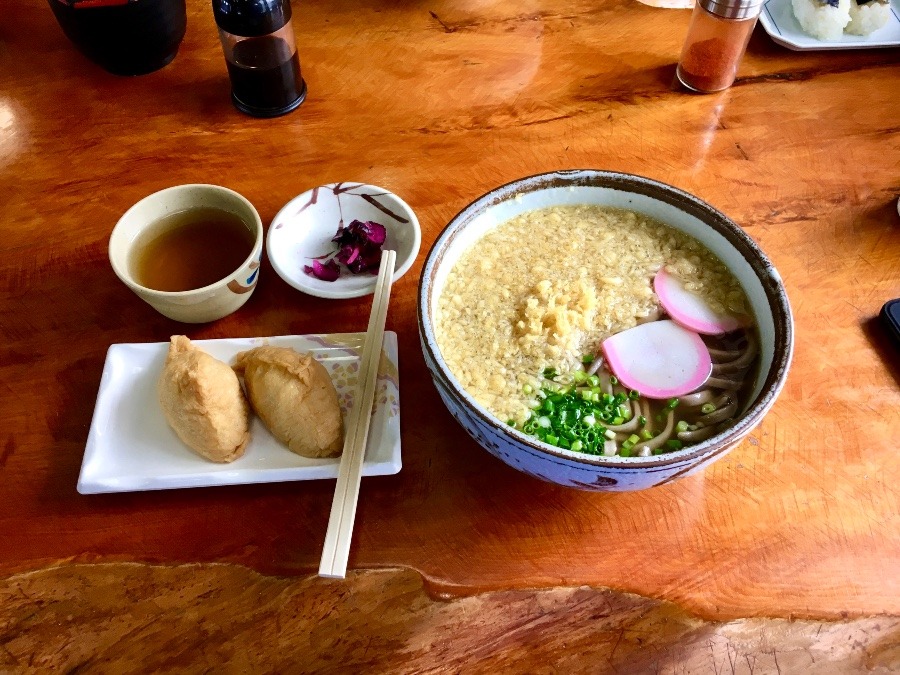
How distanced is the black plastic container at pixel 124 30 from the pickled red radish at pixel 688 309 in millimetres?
1387

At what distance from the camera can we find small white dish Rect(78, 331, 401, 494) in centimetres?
115

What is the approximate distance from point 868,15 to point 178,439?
79.6 inches

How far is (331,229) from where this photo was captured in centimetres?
156

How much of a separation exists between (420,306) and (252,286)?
1.51ft

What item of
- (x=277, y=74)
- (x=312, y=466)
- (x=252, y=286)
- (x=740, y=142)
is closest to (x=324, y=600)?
(x=312, y=466)

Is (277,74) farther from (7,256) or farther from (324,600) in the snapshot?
(324,600)

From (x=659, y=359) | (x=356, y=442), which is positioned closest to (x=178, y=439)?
(x=356, y=442)

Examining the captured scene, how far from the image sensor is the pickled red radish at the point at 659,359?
46.6 inches

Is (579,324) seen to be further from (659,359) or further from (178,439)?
(178,439)

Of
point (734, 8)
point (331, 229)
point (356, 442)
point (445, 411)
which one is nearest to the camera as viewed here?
point (356, 442)

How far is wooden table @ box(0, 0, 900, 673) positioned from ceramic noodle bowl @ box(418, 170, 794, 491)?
0.19 meters

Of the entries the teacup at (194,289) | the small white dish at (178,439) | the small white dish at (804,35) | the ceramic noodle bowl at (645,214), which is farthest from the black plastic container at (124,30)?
the small white dish at (804,35)

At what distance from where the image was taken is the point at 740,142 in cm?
175

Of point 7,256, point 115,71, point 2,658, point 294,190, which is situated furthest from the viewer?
point 115,71
